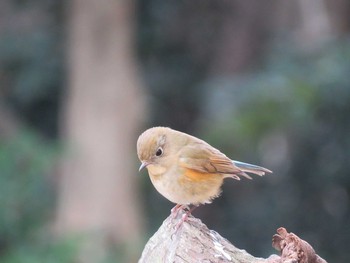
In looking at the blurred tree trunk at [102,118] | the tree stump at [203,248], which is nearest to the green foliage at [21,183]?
the blurred tree trunk at [102,118]

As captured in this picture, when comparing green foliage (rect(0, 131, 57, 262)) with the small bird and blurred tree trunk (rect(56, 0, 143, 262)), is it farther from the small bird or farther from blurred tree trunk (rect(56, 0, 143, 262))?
the small bird

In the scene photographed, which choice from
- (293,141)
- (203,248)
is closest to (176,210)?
(203,248)

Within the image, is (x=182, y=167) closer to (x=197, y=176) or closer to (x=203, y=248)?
(x=197, y=176)

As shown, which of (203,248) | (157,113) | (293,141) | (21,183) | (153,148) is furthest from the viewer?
(157,113)

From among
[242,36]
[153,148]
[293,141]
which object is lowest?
[293,141]

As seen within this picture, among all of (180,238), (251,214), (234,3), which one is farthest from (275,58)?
(180,238)

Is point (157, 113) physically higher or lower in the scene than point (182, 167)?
lower

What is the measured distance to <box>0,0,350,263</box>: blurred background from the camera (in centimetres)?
1065

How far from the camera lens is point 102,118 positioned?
478 inches

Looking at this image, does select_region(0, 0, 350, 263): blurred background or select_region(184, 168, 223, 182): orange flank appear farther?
select_region(0, 0, 350, 263): blurred background

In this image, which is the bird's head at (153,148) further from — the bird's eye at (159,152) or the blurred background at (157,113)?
the blurred background at (157,113)

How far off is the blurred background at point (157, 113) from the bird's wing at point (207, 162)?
16.1 feet

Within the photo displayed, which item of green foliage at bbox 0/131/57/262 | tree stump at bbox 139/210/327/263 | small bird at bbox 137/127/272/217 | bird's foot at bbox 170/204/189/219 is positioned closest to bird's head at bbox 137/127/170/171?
small bird at bbox 137/127/272/217

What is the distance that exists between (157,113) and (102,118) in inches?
49.9
